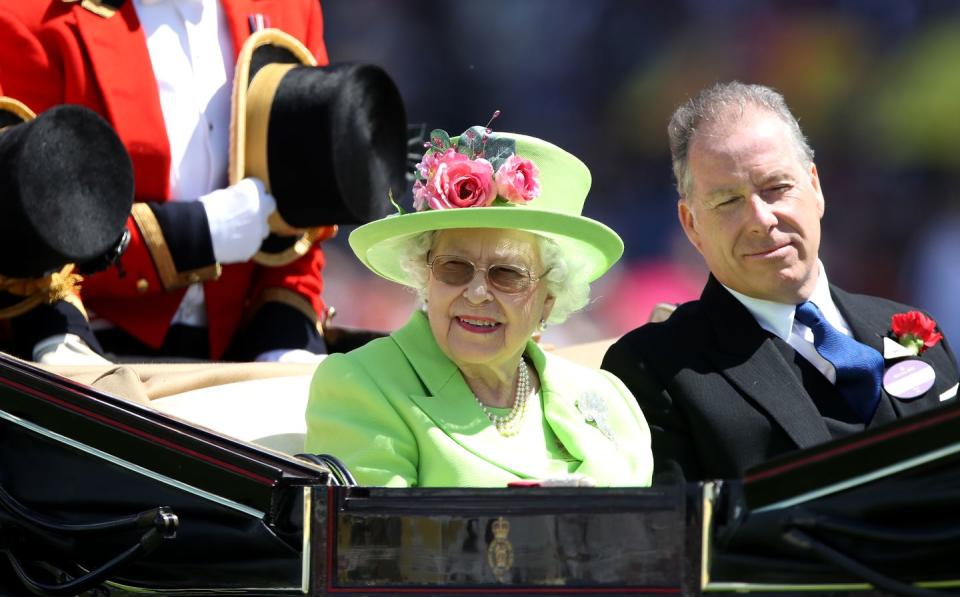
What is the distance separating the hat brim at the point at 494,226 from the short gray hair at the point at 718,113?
1.08 feet

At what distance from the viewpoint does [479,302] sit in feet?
7.43

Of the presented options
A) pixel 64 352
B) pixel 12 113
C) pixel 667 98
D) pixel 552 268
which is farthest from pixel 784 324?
pixel 667 98

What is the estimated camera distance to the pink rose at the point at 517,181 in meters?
2.24

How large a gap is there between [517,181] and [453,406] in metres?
0.35

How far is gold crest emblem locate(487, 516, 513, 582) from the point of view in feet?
5.73

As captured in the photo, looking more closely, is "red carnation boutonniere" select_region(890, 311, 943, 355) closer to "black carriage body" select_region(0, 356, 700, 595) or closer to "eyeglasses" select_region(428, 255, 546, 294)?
"eyeglasses" select_region(428, 255, 546, 294)

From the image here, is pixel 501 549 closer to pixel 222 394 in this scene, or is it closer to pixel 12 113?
pixel 222 394

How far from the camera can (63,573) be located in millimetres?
1961

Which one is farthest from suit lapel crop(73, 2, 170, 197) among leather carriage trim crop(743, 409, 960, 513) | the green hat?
leather carriage trim crop(743, 409, 960, 513)

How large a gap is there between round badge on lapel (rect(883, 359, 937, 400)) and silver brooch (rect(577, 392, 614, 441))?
19.9 inches

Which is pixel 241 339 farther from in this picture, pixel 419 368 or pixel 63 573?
pixel 63 573

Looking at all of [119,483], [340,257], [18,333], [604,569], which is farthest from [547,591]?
[340,257]

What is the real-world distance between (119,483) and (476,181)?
0.68 m

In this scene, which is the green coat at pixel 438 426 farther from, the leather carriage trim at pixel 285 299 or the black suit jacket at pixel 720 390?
the leather carriage trim at pixel 285 299
